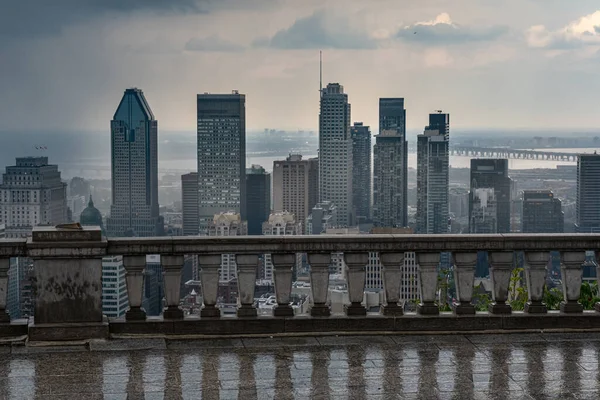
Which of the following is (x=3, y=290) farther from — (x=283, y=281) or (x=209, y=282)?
(x=283, y=281)

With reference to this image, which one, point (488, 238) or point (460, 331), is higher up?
point (488, 238)

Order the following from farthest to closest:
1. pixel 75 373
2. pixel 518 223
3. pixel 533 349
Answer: pixel 518 223
pixel 533 349
pixel 75 373

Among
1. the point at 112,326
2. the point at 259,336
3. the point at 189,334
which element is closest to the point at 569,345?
the point at 259,336

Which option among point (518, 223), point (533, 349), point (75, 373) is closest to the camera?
point (75, 373)

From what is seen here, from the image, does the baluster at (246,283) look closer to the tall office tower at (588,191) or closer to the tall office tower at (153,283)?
the tall office tower at (153,283)

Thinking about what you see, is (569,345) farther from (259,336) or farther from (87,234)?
(87,234)

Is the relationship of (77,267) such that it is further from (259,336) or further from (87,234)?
(259,336)

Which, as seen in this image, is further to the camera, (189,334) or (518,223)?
(518,223)
